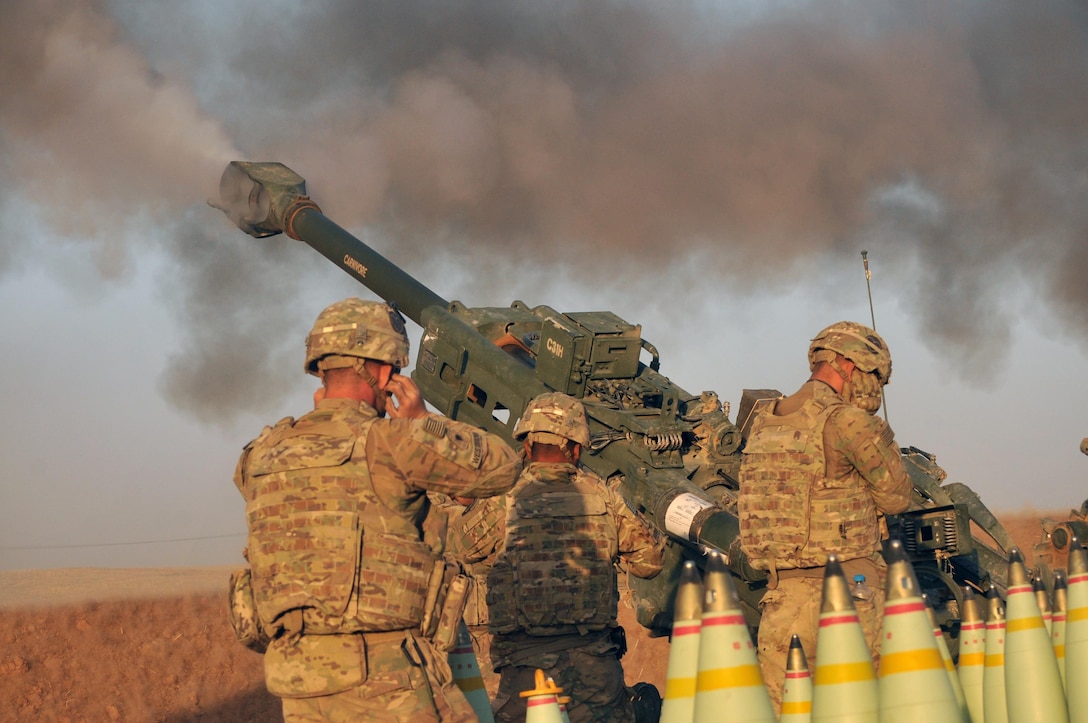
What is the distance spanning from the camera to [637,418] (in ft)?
39.3

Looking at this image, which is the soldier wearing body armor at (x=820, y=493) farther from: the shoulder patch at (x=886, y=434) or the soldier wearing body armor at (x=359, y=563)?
the soldier wearing body armor at (x=359, y=563)

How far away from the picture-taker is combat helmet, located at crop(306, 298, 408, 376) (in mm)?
5055

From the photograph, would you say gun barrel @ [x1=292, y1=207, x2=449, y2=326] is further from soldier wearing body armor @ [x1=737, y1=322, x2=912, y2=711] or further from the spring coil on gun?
soldier wearing body armor @ [x1=737, y1=322, x2=912, y2=711]

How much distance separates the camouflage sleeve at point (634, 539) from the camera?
7.30 m

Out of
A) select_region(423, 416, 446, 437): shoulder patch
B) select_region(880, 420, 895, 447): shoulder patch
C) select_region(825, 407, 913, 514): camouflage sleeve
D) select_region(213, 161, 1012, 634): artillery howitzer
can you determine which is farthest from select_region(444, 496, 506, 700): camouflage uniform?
select_region(213, 161, 1012, 634): artillery howitzer

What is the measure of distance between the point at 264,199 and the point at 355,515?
36.0 feet

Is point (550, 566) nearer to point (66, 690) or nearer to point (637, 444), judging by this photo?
point (637, 444)

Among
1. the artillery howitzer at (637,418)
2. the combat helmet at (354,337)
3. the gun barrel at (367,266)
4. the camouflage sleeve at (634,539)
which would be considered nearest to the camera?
the combat helmet at (354,337)

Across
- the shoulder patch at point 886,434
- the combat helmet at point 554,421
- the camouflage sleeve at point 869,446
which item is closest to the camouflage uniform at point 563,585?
the combat helmet at point 554,421

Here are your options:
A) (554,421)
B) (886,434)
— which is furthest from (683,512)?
(886,434)

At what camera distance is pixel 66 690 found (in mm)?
13406

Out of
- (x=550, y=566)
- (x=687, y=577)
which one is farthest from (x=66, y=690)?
(x=687, y=577)

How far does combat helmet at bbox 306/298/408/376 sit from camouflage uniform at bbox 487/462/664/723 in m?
2.19

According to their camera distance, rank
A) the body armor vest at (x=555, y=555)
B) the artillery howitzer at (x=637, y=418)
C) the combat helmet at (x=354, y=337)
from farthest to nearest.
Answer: the artillery howitzer at (x=637, y=418) < the body armor vest at (x=555, y=555) < the combat helmet at (x=354, y=337)
